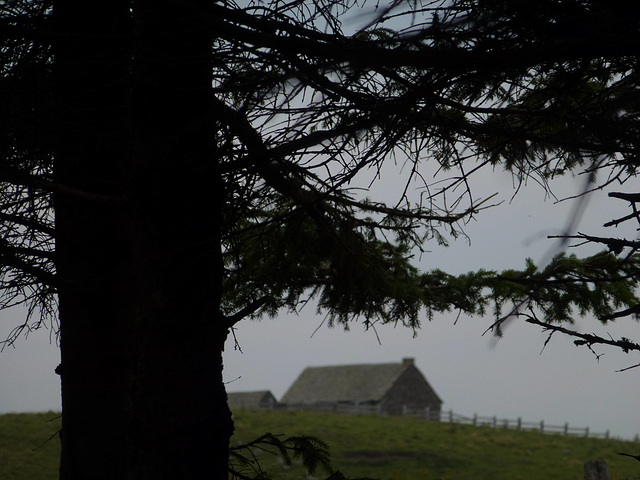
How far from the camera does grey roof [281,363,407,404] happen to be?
4462cm

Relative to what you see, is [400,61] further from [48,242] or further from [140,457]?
[48,242]

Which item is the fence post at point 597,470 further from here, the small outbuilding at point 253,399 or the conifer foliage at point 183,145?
the small outbuilding at point 253,399

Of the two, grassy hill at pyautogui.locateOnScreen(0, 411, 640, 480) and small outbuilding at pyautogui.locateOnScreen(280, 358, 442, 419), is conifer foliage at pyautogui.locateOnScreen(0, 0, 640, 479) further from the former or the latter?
small outbuilding at pyautogui.locateOnScreen(280, 358, 442, 419)

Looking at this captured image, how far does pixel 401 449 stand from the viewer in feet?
82.2

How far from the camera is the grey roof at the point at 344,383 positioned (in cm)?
4462

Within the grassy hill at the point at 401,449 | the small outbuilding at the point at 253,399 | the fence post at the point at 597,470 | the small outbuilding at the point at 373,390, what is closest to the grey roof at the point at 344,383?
the small outbuilding at the point at 373,390

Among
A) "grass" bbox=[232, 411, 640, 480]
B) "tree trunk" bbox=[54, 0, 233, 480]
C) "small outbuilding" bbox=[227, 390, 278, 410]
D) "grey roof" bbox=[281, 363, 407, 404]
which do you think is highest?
"tree trunk" bbox=[54, 0, 233, 480]

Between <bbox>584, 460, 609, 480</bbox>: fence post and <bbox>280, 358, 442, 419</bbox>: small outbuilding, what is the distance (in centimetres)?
2967

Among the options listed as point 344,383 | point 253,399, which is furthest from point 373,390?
point 253,399

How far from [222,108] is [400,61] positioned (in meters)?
2.04

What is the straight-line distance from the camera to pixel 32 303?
20.4 ft

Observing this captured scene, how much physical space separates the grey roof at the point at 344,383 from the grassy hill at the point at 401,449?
35.6 feet

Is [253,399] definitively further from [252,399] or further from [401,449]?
[401,449]

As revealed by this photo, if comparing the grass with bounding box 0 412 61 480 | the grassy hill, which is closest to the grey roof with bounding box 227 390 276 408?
the grassy hill
